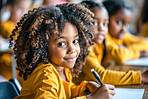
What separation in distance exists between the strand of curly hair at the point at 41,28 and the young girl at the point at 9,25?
5.30 feet

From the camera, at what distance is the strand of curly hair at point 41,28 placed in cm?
93

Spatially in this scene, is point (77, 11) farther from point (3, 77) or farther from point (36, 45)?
point (3, 77)

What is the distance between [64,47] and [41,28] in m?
0.12

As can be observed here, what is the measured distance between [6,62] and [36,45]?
1.79 metres

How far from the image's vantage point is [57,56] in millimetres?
947

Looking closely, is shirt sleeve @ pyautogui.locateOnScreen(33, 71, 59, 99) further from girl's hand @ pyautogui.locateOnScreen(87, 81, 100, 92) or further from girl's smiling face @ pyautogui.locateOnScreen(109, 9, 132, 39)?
girl's smiling face @ pyautogui.locateOnScreen(109, 9, 132, 39)

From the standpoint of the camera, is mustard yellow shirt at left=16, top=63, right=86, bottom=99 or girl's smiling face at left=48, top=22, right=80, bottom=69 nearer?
mustard yellow shirt at left=16, top=63, right=86, bottom=99

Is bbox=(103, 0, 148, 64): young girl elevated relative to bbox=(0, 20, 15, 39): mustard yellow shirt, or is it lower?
lower

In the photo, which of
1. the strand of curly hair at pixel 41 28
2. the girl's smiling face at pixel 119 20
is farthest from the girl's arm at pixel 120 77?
the girl's smiling face at pixel 119 20

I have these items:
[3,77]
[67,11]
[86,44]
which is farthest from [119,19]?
[3,77]

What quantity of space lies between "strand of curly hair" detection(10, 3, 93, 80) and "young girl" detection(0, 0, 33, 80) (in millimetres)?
1616

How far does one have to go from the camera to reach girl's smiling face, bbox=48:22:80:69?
933mm

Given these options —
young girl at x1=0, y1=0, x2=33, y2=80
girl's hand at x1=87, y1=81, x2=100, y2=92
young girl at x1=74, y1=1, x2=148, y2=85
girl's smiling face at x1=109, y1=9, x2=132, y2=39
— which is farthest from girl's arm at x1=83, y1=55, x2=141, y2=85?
young girl at x1=0, y1=0, x2=33, y2=80

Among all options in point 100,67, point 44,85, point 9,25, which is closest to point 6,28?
point 9,25
